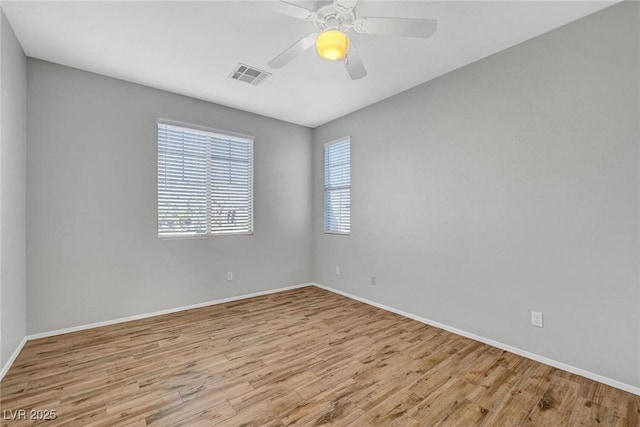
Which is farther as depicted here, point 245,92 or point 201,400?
point 245,92

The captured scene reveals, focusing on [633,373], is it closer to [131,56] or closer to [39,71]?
[131,56]

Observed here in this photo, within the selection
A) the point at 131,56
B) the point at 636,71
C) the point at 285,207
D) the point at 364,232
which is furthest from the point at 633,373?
the point at 131,56

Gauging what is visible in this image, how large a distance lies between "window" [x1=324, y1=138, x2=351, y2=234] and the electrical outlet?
2.46 m

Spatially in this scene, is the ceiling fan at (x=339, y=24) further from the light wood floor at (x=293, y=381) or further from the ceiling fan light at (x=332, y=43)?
the light wood floor at (x=293, y=381)

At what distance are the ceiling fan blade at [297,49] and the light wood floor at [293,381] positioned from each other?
2.48 m

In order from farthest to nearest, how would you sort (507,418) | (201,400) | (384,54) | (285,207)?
(285,207) → (384,54) → (201,400) → (507,418)

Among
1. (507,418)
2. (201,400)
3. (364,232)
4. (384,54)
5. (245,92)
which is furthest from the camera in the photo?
(364,232)

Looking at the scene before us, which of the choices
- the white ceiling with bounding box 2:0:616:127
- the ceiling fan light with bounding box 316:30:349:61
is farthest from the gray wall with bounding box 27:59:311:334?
the ceiling fan light with bounding box 316:30:349:61

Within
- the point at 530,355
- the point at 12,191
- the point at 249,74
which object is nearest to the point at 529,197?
the point at 530,355

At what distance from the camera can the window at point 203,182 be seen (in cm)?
362

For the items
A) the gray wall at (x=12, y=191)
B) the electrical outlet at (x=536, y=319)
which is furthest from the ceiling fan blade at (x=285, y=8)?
the electrical outlet at (x=536, y=319)

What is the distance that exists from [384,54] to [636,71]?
1873 mm

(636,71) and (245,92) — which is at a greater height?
(245,92)

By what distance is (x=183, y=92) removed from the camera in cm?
362
